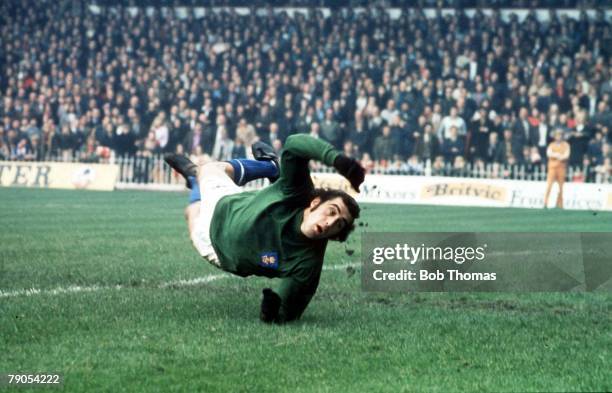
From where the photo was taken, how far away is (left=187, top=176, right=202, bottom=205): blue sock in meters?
7.74

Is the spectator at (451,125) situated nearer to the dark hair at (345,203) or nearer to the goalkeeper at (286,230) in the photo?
the goalkeeper at (286,230)

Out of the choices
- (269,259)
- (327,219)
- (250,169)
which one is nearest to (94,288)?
(250,169)

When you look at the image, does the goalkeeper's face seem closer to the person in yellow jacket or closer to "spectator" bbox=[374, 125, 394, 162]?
the person in yellow jacket

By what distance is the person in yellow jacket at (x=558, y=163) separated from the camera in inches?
854

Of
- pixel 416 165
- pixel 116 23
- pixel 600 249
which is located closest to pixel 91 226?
pixel 600 249

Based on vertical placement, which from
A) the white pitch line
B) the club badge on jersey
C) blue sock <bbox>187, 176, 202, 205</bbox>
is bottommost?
the white pitch line

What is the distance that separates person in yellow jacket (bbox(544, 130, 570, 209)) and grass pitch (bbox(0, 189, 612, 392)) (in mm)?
12274

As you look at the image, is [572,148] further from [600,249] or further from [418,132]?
[600,249]

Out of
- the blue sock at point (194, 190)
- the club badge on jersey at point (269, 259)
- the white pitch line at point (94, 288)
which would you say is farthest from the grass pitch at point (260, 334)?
the blue sock at point (194, 190)

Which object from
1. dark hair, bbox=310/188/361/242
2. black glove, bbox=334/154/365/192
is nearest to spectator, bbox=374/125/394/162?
dark hair, bbox=310/188/361/242

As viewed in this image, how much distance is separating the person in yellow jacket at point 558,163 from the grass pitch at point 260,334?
12.3m

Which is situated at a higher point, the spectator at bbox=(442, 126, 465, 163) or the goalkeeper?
the goalkeeper

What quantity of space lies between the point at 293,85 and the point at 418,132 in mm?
5122

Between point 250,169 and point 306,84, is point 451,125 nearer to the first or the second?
point 306,84
